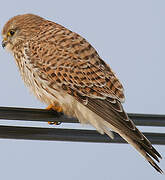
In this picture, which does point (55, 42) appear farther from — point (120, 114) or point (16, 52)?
point (120, 114)

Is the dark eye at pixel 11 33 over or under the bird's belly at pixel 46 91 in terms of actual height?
over

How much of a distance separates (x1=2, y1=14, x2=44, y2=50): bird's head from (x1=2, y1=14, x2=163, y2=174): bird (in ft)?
0.04

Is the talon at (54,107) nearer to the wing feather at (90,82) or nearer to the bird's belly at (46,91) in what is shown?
the bird's belly at (46,91)

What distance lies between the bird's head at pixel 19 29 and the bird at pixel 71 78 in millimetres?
13

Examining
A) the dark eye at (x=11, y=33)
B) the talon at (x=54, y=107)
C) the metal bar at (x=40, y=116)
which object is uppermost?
the dark eye at (x=11, y=33)

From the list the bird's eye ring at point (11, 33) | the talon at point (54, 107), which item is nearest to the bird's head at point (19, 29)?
the bird's eye ring at point (11, 33)

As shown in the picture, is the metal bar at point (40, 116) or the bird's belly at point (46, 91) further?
the bird's belly at point (46, 91)

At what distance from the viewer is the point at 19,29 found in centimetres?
347

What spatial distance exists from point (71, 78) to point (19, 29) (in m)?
0.78

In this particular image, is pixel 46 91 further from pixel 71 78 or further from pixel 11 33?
pixel 11 33

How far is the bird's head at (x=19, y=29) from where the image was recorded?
11.1 ft

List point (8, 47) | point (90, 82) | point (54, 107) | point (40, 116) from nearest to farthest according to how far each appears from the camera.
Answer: point (40, 116) → point (90, 82) → point (54, 107) → point (8, 47)

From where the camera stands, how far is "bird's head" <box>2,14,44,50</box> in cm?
338

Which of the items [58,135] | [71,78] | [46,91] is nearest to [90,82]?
[71,78]
